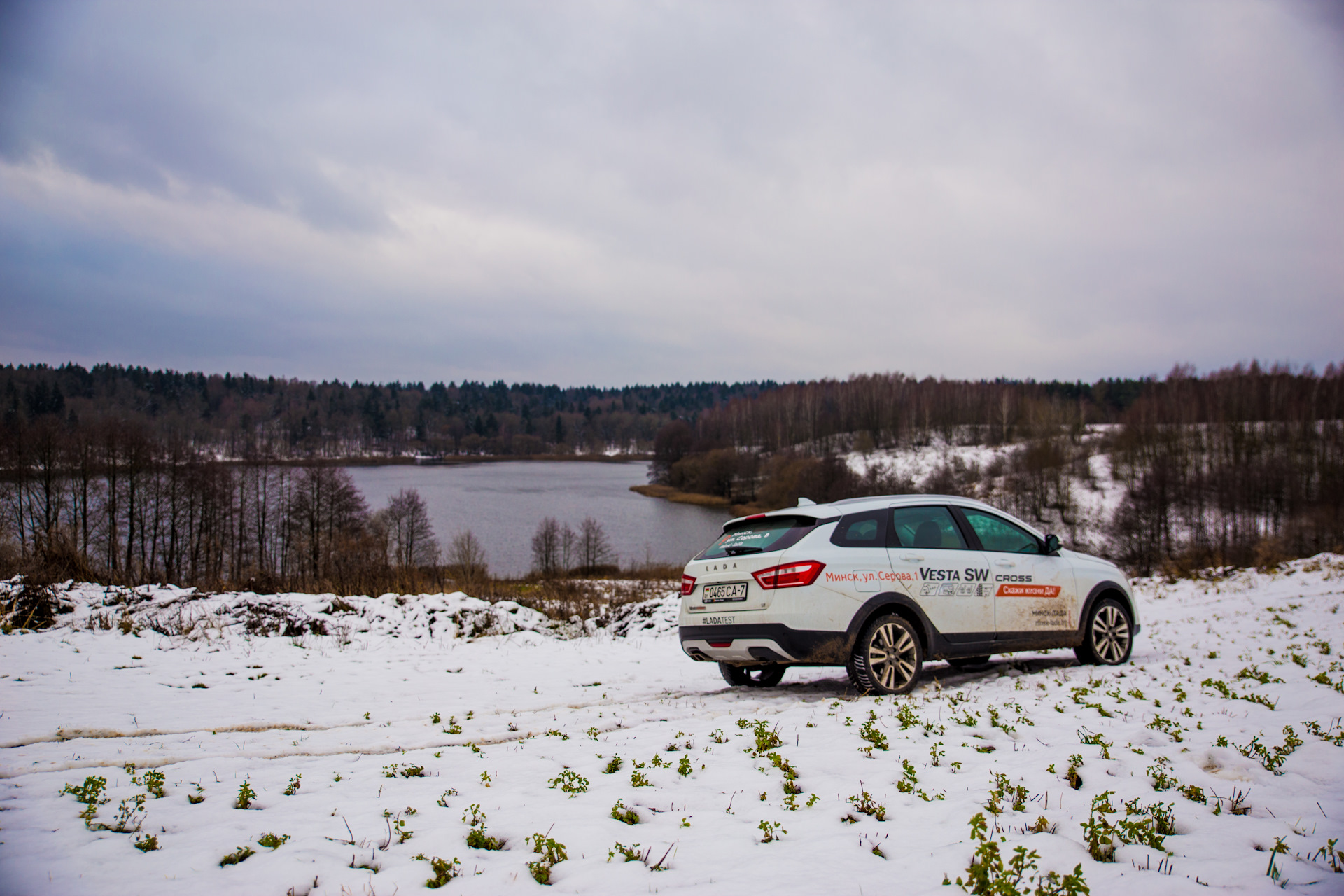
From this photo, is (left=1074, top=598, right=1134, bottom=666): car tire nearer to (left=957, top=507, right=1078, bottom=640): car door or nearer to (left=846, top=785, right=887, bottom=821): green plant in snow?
(left=957, top=507, right=1078, bottom=640): car door

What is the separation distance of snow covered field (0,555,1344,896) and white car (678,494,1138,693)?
0.41 m

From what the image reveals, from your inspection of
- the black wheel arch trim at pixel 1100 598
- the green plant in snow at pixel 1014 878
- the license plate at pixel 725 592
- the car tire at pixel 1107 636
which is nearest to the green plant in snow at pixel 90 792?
the green plant in snow at pixel 1014 878

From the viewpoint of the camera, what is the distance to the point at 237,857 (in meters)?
2.86

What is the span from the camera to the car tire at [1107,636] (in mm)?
7430

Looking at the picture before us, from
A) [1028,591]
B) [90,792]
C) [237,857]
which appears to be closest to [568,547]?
[1028,591]

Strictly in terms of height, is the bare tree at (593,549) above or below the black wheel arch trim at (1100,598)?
below

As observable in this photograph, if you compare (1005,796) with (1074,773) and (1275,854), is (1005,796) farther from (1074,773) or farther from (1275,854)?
(1275,854)

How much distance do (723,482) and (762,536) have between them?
8173cm

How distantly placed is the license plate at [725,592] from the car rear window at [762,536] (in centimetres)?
28

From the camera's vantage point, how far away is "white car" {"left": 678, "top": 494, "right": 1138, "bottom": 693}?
585 centimetres

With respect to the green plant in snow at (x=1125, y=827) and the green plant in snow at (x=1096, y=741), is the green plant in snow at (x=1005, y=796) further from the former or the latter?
the green plant in snow at (x=1096, y=741)

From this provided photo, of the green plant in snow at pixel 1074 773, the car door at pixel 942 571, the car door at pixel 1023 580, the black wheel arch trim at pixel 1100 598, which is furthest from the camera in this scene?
the black wheel arch trim at pixel 1100 598

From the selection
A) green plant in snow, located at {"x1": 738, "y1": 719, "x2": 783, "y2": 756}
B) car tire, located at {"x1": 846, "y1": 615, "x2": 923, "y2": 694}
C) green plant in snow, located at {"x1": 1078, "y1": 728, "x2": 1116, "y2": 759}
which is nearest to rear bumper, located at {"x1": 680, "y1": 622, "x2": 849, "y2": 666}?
car tire, located at {"x1": 846, "y1": 615, "x2": 923, "y2": 694}

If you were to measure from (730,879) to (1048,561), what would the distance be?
5817 mm
